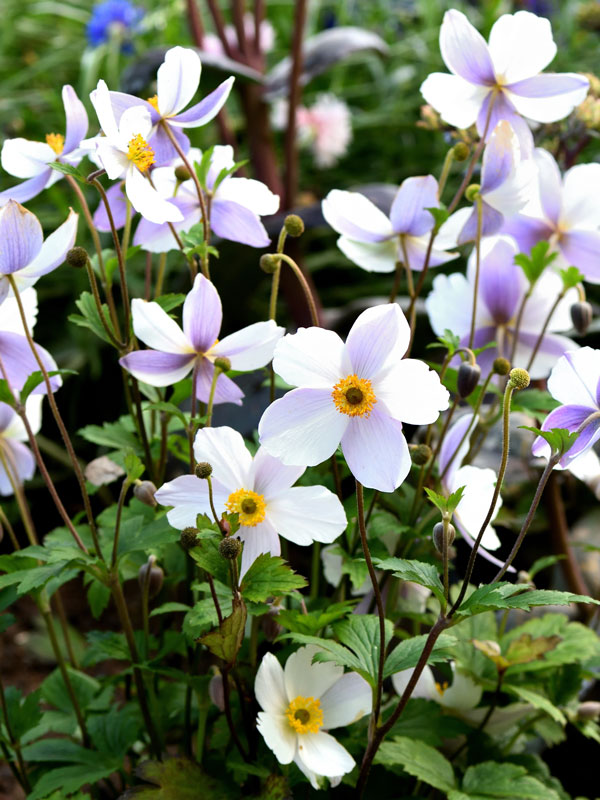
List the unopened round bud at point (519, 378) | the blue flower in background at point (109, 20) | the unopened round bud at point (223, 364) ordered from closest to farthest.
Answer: the unopened round bud at point (519, 378) → the unopened round bud at point (223, 364) → the blue flower in background at point (109, 20)

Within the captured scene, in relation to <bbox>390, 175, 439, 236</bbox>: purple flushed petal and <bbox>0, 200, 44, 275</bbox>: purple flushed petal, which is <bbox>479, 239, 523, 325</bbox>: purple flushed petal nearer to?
<bbox>390, 175, 439, 236</bbox>: purple flushed petal

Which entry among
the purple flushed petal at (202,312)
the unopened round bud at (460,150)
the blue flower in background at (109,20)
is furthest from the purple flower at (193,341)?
the blue flower in background at (109,20)

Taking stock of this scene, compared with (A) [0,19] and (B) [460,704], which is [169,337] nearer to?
(B) [460,704]

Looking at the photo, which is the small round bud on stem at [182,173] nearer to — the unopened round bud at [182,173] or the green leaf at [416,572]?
the unopened round bud at [182,173]

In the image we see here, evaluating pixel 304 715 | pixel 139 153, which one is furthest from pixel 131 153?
pixel 304 715

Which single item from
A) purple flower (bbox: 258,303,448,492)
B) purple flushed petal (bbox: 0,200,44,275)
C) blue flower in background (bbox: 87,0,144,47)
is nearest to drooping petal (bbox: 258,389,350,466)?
purple flower (bbox: 258,303,448,492)
